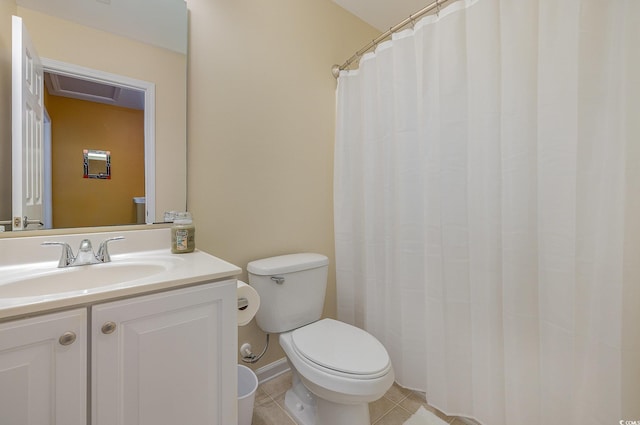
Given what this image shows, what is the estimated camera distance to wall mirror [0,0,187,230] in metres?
1.01

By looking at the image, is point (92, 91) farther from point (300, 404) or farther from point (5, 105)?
point (300, 404)

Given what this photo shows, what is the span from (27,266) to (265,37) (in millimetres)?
1481

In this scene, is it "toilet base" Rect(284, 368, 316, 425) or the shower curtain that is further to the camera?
"toilet base" Rect(284, 368, 316, 425)

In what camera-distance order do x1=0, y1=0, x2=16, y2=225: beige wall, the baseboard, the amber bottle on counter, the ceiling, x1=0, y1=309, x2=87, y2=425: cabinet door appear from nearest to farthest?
x1=0, y1=309, x2=87, y2=425: cabinet door < x1=0, y1=0, x2=16, y2=225: beige wall < the amber bottle on counter < the baseboard < the ceiling

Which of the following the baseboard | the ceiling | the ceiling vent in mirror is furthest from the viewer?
the ceiling

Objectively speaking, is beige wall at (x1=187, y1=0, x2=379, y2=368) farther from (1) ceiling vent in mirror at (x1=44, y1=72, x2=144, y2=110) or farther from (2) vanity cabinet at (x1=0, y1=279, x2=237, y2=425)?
(2) vanity cabinet at (x1=0, y1=279, x2=237, y2=425)

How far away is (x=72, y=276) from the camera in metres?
0.92

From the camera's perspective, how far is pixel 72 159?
109 centimetres

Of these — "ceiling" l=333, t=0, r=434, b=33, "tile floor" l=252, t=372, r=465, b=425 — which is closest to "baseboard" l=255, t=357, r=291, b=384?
Result: "tile floor" l=252, t=372, r=465, b=425

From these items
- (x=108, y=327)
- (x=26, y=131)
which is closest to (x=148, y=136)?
(x=26, y=131)

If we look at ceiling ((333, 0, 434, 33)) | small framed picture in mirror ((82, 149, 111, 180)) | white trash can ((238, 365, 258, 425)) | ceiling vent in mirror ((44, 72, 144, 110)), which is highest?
ceiling ((333, 0, 434, 33))

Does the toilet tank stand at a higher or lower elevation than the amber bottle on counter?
lower

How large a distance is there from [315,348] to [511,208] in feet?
3.22

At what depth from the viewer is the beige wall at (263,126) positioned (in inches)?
52.8
